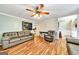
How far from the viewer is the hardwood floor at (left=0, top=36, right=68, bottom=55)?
1.69m

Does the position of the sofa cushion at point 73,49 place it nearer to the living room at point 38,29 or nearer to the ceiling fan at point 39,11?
the living room at point 38,29

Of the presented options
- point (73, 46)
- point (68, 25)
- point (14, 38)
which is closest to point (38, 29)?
point (14, 38)

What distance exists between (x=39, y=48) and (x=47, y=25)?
21.1 inches

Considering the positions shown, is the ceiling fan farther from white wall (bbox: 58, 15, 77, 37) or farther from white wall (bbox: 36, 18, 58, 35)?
white wall (bbox: 58, 15, 77, 37)

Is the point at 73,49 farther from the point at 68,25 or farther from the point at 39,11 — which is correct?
the point at 39,11

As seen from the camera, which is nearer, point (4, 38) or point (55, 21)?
point (4, 38)

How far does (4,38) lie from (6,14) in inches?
18.8

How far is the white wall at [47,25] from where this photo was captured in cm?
182

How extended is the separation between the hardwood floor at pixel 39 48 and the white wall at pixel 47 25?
0.73 feet

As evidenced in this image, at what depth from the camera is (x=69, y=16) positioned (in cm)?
171

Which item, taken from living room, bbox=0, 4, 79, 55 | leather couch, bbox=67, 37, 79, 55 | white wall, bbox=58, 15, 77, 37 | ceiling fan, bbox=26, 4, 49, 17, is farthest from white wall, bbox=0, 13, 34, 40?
leather couch, bbox=67, 37, 79, 55

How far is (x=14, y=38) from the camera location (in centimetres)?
173
